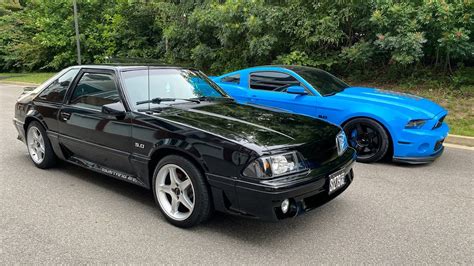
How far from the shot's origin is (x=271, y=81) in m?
6.64

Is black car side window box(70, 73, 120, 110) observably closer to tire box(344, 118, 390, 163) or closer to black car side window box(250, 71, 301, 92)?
black car side window box(250, 71, 301, 92)

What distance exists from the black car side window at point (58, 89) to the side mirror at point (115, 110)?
1143 mm

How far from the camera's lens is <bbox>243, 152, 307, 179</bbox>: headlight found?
3.00 m

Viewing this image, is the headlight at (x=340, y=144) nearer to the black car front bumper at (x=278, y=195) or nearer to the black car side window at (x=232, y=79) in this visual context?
the black car front bumper at (x=278, y=195)

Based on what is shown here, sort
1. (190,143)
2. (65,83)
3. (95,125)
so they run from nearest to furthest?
1. (190,143)
2. (95,125)
3. (65,83)

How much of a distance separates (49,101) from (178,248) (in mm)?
2908

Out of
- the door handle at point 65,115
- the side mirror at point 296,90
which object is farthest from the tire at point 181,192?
Answer: the side mirror at point 296,90

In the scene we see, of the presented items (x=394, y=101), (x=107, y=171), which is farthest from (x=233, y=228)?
(x=394, y=101)

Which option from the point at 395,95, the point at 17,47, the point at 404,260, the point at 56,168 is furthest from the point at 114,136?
the point at 17,47

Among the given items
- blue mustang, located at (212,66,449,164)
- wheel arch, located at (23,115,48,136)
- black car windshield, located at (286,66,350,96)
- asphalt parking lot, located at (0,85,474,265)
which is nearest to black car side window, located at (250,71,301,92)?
blue mustang, located at (212,66,449,164)

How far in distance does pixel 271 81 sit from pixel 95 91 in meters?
3.18

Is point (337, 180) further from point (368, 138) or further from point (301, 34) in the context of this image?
point (301, 34)

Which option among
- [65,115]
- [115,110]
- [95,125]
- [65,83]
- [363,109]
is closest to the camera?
[115,110]

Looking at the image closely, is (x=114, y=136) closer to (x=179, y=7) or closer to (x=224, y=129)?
(x=224, y=129)
